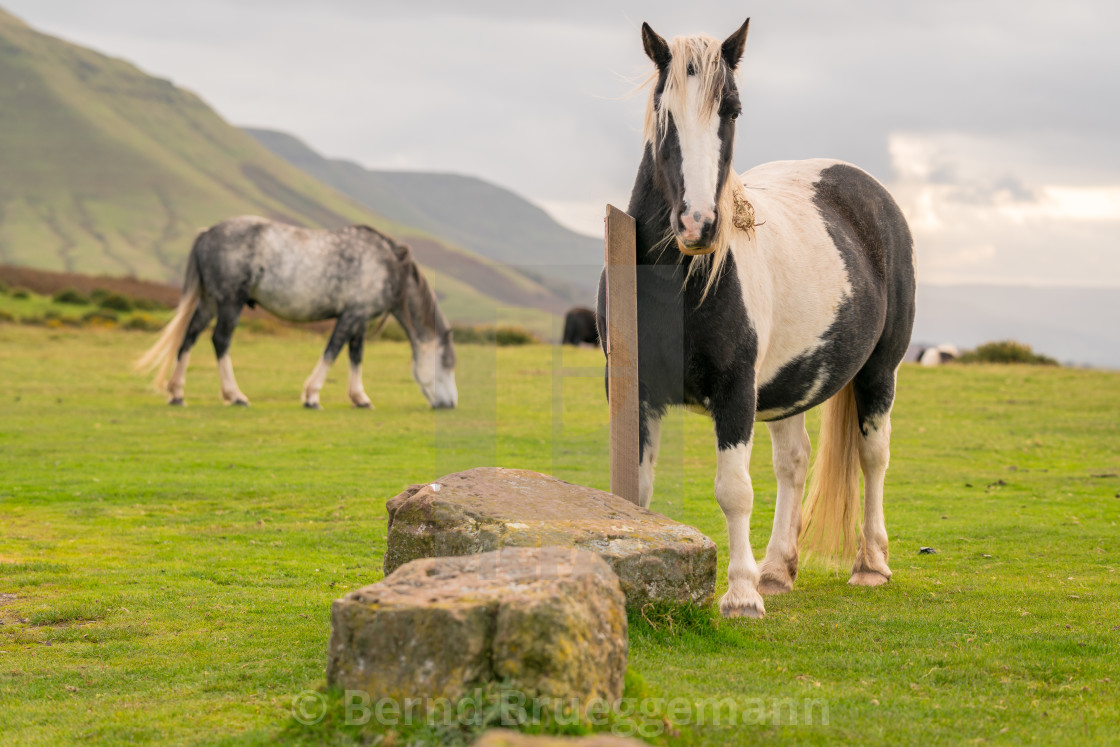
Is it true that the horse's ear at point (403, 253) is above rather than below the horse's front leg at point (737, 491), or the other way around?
above

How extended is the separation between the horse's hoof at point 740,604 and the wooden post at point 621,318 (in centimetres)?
124

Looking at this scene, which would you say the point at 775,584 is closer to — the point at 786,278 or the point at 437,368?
the point at 786,278

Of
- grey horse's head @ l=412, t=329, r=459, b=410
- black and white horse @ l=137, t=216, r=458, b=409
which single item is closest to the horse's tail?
black and white horse @ l=137, t=216, r=458, b=409

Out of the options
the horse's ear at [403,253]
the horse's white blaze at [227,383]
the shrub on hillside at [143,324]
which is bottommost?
the horse's white blaze at [227,383]

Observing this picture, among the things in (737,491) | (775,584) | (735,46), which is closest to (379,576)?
(775,584)

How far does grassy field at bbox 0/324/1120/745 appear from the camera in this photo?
4.48 m

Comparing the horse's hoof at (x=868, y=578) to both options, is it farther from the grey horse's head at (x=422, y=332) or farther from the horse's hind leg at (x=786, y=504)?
the grey horse's head at (x=422, y=332)

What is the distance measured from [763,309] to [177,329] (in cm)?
1586

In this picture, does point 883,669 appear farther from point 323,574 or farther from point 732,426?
point 323,574

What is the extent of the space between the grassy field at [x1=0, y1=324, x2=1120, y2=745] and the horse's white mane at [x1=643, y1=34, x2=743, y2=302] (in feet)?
4.45

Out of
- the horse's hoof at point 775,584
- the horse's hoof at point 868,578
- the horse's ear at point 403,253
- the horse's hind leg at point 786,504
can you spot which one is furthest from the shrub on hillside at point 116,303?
the horse's hoof at point 868,578

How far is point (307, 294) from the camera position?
1977 centimetres

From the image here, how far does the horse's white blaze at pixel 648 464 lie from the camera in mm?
5891

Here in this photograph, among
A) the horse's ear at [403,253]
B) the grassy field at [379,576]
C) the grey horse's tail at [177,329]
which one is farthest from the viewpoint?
the horse's ear at [403,253]
